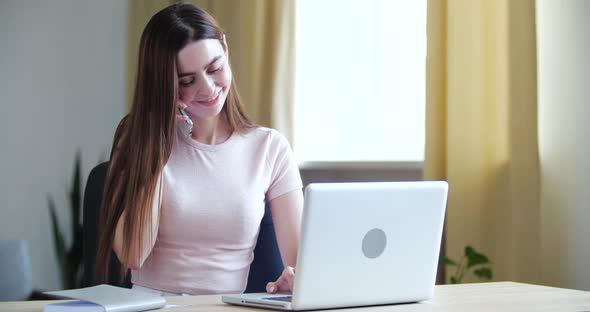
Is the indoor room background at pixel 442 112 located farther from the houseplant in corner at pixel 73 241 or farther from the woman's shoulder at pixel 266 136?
the woman's shoulder at pixel 266 136

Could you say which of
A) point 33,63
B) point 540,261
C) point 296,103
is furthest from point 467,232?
point 33,63

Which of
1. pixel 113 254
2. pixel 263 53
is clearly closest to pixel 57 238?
pixel 263 53

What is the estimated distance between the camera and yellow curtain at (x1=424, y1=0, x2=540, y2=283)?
9.09ft

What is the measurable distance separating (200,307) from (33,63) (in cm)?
202

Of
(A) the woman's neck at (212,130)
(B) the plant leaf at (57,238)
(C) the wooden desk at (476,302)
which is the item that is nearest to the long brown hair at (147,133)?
(A) the woman's neck at (212,130)

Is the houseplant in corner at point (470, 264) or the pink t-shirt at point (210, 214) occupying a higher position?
the pink t-shirt at point (210, 214)

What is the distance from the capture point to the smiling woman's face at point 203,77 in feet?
6.33

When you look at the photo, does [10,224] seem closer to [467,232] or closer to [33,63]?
[33,63]

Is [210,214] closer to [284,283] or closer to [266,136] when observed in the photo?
[266,136]

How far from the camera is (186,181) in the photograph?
204 cm

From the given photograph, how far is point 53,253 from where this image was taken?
339cm

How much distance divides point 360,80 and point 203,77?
5.09 ft

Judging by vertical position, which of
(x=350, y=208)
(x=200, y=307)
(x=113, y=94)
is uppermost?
(x=113, y=94)

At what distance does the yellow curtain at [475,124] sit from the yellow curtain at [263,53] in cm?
74
